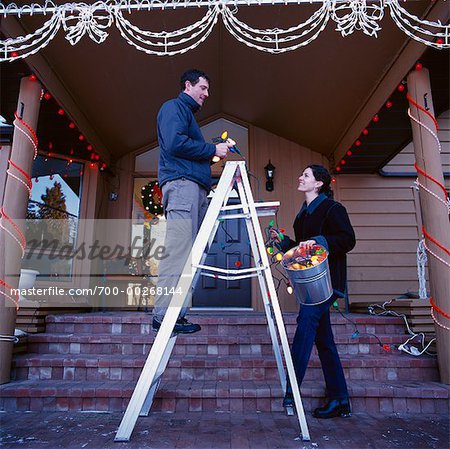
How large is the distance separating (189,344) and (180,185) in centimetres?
145

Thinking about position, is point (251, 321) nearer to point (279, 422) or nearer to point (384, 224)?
point (279, 422)

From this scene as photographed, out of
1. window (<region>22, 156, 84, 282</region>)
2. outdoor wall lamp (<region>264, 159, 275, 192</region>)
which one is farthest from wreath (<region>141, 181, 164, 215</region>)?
outdoor wall lamp (<region>264, 159, 275, 192</region>)

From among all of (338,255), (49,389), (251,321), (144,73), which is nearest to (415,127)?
(338,255)

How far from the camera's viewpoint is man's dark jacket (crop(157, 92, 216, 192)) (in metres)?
1.92

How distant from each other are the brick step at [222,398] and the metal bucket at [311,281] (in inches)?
26.4

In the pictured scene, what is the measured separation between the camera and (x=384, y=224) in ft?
16.1

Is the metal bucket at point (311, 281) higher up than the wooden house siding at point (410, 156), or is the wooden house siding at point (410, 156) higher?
the wooden house siding at point (410, 156)

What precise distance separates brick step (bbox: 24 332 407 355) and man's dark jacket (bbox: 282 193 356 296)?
0.95 metres

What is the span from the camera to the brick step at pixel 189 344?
9.50ft

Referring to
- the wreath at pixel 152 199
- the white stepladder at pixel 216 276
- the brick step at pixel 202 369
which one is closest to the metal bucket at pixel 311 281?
the white stepladder at pixel 216 276

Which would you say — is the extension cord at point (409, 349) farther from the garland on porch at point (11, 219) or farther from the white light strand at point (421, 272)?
Answer: the garland on porch at point (11, 219)

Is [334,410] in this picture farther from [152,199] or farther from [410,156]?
[410,156]

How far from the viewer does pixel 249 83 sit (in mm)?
4582

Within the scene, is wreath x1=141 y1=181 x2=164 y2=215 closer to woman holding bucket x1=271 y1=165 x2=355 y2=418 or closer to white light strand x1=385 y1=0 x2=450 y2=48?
woman holding bucket x1=271 y1=165 x2=355 y2=418
